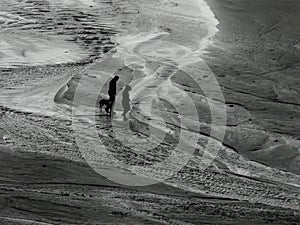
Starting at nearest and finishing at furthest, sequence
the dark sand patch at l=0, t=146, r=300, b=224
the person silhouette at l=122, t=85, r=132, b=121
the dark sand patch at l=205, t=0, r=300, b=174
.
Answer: the dark sand patch at l=0, t=146, r=300, b=224, the dark sand patch at l=205, t=0, r=300, b=174, the person silhouette at l=122, t=85, r=132, b=121

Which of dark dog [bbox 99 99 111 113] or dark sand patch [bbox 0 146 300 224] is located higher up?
dark dog [bbox 99 99 111 113]

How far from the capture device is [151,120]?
12180 millimetres

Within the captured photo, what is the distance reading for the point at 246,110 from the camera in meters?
13.0

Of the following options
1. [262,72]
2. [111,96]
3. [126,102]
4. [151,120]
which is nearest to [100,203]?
[151,120]

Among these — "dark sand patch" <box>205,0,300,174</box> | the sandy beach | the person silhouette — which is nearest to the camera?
the sandy beach

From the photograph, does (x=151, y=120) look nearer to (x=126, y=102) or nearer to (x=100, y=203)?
(x=126, y=102)

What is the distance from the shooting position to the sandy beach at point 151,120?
8977 mm

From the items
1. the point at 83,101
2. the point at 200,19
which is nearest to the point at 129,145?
the point at 83,101

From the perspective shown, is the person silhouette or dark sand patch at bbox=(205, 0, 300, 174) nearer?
dark sand patch at bbox=(205, 0, 300, 174)

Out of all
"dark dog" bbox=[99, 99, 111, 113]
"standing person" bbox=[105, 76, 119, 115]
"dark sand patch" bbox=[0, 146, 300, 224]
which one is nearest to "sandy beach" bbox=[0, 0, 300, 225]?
"dark sand patch" bbox=[0, 146, 300, 224]

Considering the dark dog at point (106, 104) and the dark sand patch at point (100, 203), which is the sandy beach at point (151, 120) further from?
the dark dog at point (106, 104)

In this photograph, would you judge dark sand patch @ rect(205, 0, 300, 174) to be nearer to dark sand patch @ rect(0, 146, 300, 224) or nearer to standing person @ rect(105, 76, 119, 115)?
dark sand patch @ rect(0, 146, 300, 224)

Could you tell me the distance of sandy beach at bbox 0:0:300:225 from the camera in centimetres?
898

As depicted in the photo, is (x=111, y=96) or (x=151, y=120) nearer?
(x=151, y=120)
